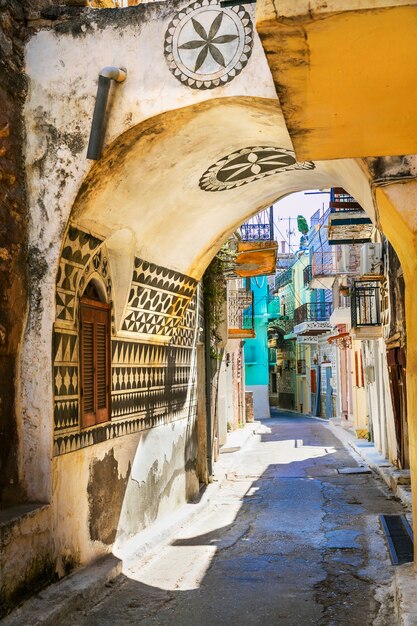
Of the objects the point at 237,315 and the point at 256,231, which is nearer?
the point at 256,231

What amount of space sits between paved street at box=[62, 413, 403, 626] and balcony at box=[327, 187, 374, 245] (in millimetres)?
5295

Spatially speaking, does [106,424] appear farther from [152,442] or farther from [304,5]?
[304,5]

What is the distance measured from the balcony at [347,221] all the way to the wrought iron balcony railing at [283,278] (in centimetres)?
3746

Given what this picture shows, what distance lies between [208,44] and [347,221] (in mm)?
10252

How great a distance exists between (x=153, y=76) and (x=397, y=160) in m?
2.21

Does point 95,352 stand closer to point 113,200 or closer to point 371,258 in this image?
point 113,200

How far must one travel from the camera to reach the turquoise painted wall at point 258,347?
45.9 meters

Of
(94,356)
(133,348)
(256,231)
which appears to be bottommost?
(94,356)

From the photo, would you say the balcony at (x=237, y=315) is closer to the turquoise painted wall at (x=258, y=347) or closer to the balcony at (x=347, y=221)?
the balcony at (x=347, y=221)

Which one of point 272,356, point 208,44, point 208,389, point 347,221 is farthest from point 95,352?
point 272,356

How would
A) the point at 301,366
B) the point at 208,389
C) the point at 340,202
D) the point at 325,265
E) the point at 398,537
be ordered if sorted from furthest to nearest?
the point at 301,366
the point at 325,265
the point at 340,202
the point at 208,389
the point at 398,537

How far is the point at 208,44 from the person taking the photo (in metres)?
6.65

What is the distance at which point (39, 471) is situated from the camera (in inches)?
261

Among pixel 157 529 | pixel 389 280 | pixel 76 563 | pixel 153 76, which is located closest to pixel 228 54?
pixel 153 76
